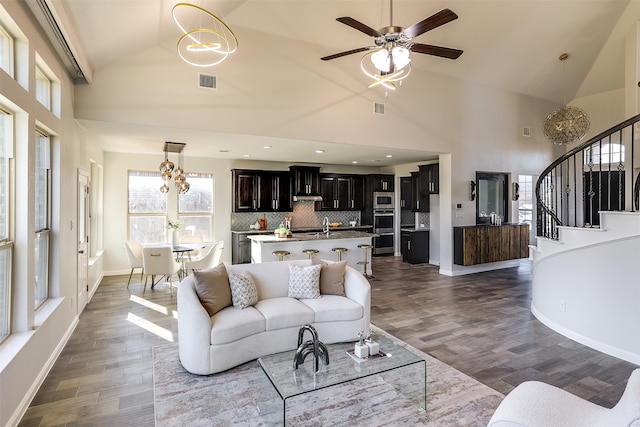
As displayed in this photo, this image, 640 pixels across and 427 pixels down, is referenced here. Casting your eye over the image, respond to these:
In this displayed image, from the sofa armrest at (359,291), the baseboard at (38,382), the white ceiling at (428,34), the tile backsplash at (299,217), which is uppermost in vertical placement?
the white ceiling at (428,34)

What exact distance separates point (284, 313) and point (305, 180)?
19.9 feet

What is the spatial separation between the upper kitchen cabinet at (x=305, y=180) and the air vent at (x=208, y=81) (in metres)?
4.08

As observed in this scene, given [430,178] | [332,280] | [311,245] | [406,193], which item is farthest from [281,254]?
[406,193]

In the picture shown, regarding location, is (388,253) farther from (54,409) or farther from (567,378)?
(54,409)

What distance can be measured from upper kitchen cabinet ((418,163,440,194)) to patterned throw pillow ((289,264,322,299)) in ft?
17.5

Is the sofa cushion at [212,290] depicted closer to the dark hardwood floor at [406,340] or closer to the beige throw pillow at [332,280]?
the dark hardwood floor at [406,340]

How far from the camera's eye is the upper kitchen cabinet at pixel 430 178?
27.7 feet

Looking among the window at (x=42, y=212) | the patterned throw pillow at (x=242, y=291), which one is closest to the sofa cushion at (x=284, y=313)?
the patterned throw pillow at (x=242, y=291)

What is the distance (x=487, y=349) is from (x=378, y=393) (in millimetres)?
1613

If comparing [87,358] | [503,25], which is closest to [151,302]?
[87,358]

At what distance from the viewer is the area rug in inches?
99.7

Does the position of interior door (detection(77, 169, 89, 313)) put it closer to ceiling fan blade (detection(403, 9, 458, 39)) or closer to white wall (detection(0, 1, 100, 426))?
white wall (detection(0, 1, 100, 426))

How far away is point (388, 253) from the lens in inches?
410

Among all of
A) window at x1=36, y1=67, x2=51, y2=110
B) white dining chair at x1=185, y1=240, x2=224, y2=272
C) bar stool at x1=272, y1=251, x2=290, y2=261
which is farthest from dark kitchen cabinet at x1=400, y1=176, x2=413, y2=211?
window at x1=36, y1=67, x2=51, y2=110
